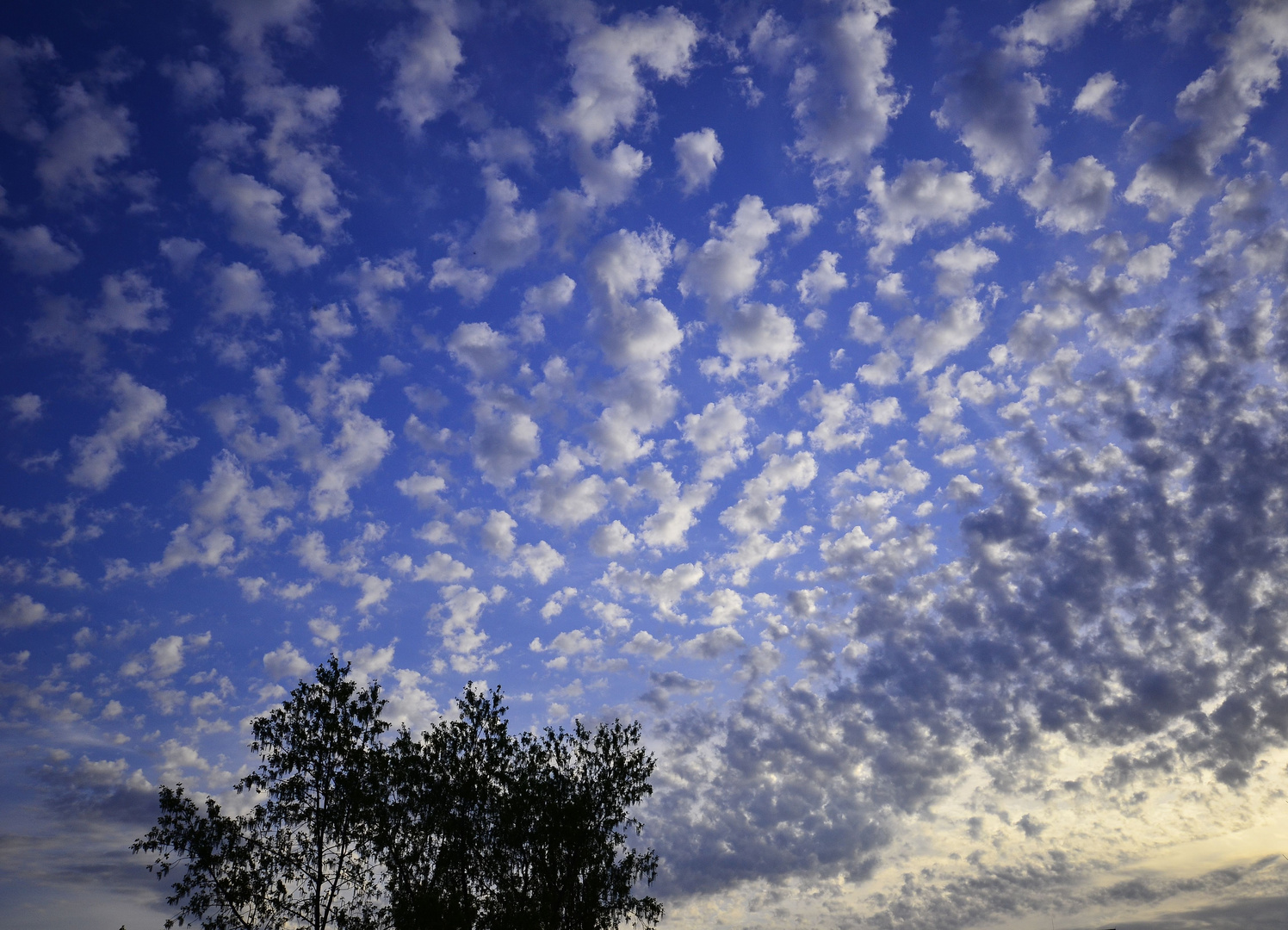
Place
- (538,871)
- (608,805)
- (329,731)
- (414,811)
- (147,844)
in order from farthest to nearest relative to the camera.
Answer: (608,805) → (538,871) → (414,811) → (329,731) → (147,844)

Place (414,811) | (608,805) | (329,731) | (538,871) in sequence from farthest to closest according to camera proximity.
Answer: (608,805)
(538,871)
(414,811)
(329,731)

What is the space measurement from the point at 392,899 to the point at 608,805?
47.8 feet

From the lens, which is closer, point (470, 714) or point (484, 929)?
point (484, 929)

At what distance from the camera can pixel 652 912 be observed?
44000mm

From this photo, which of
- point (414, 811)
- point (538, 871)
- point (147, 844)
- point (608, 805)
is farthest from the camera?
point (608, 805)

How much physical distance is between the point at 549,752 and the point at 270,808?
690 inches

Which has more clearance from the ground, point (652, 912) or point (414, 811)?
point (414, 811)

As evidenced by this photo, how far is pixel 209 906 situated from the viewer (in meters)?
33.7

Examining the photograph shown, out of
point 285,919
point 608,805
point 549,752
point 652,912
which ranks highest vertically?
point 549,752

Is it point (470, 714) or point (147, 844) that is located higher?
point (470, 714)

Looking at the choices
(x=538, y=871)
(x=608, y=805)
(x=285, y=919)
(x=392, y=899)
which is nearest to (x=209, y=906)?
(x=285, y=919)

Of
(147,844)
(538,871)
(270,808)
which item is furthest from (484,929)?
(147,844)

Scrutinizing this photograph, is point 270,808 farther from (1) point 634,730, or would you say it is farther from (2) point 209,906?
(1) point 634,730

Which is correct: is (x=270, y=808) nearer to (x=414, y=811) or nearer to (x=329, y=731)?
(x=329, y=731)
